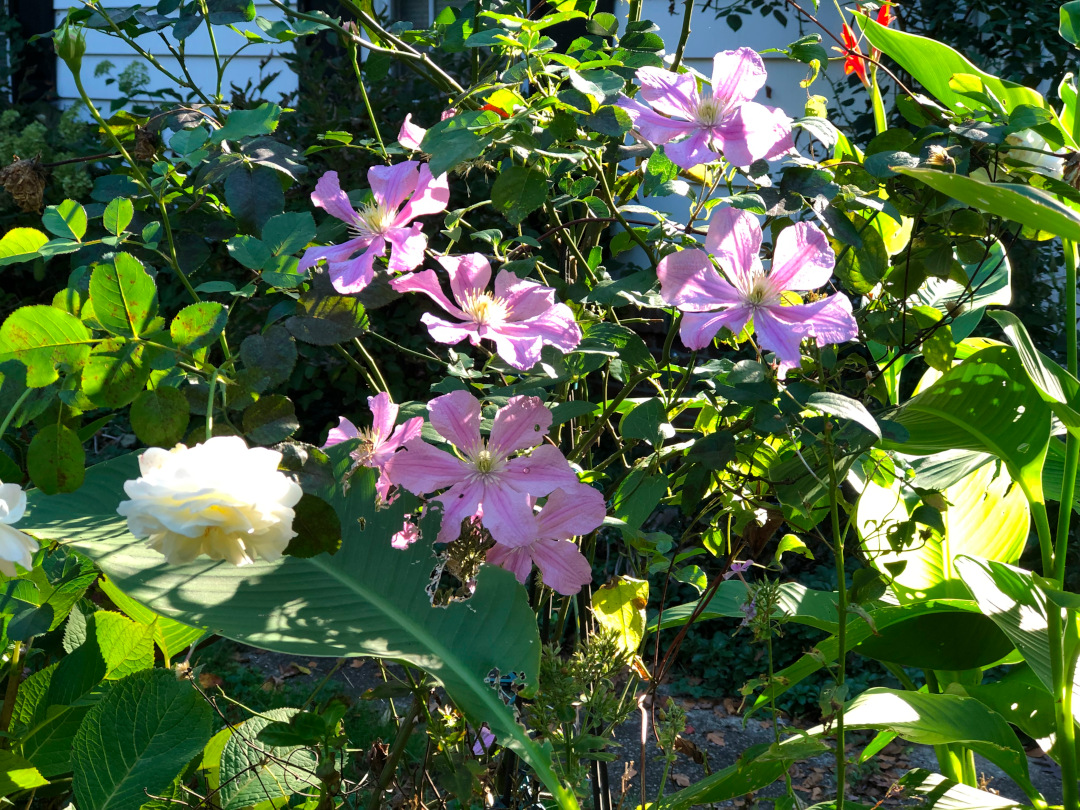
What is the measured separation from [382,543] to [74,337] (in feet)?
1.28

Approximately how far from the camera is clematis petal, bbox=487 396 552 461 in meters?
0.88

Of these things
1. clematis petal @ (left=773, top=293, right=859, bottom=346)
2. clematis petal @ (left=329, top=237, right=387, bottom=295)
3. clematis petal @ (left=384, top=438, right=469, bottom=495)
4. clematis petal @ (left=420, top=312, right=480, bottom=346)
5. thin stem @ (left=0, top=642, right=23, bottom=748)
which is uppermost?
clematis petal @ (left=329, top=237, right=387, bottom=295)

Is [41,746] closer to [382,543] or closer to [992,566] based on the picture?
[382,543]

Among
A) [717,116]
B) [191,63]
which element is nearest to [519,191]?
[717,116]

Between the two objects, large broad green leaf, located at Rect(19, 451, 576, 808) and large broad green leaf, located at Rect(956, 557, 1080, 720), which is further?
large broad green leaf, located at Rect(956, 557, 1080, 720)

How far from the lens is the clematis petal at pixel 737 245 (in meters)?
0.89

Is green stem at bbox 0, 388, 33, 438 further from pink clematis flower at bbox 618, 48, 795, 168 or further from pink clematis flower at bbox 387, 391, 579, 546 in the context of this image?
pink clematis flower at bbox 618, 48, 795, 168

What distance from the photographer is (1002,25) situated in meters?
4.29

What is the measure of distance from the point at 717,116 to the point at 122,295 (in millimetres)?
603

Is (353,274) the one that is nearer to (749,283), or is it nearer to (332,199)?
(332,199)

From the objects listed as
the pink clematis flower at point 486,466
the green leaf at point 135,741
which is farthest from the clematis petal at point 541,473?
the green leaf at point 135,741

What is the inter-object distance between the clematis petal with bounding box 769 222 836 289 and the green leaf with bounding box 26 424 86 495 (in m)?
0.67

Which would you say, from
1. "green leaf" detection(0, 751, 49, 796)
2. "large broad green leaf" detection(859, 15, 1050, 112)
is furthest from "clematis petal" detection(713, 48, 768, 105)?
"green leaf" detection(0, 751, 49, 796)

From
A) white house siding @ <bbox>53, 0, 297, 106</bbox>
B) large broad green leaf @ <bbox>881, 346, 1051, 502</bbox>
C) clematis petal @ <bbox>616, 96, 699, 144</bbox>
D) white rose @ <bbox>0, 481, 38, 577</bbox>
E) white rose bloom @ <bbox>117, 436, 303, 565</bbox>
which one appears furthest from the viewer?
white house siding @ <bbox>53, 0, 297, 106</bbox>
